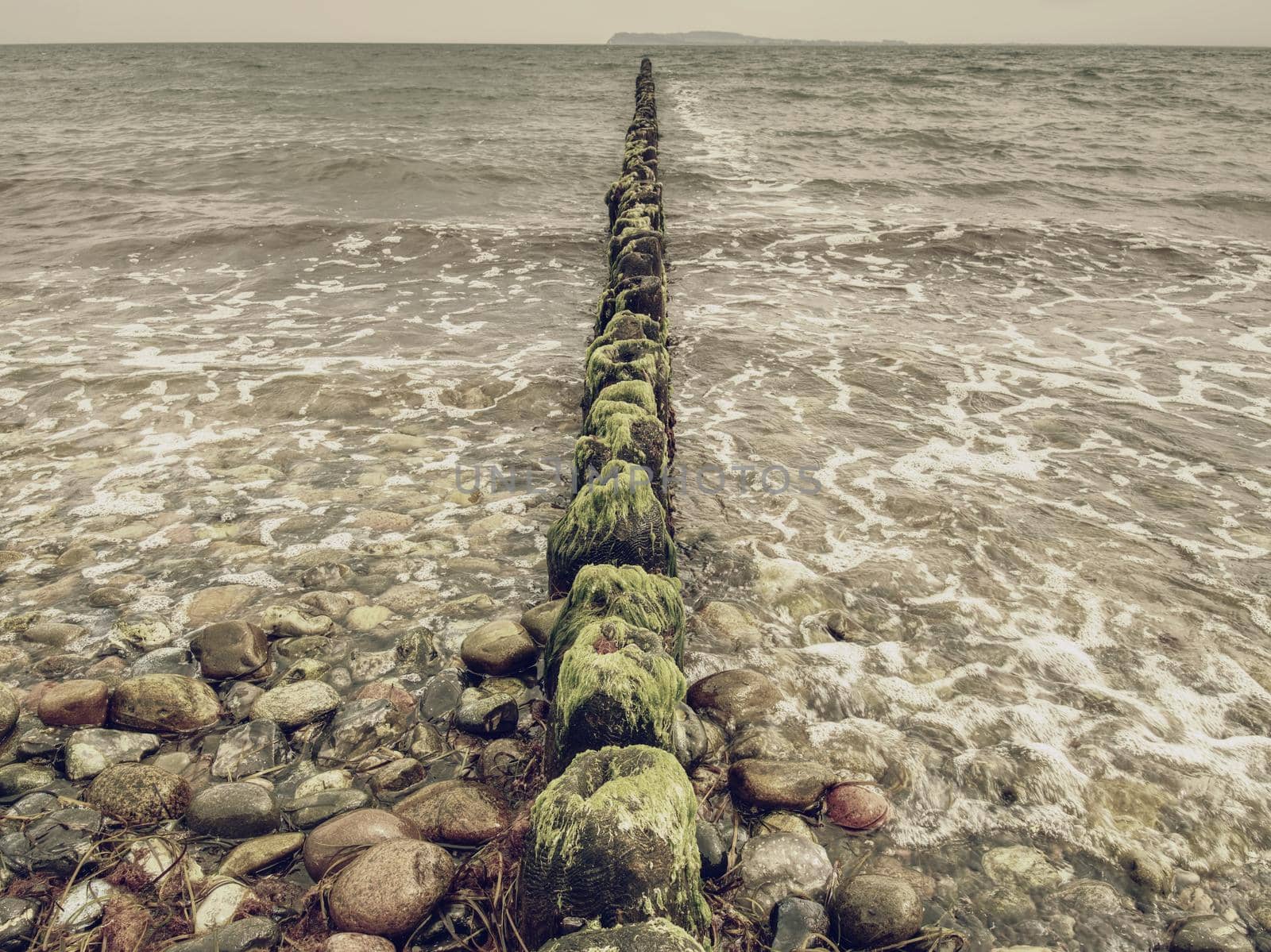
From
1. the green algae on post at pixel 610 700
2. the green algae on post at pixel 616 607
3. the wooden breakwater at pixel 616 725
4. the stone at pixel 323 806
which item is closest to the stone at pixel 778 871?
the wooden breakwater at pixel 616 725

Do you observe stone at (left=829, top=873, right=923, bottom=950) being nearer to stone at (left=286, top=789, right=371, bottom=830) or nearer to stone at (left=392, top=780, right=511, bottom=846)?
stone at (left=392, top=780, right=511, bottom=846)

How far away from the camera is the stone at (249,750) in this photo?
2.69 m

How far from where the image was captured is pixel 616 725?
2.11 m

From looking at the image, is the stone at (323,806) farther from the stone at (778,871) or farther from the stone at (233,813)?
the stone at (778,871)

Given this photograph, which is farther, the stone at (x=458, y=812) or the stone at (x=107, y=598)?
the stone at (x=107, y=598)

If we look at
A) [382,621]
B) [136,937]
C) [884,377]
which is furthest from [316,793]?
[884,377]

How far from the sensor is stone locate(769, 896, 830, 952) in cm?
218

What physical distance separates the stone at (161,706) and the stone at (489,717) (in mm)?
979

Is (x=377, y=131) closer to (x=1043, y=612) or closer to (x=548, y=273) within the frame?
(x=548, y=273)

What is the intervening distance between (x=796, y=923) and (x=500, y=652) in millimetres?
1572

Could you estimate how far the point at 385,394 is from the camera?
20.6 ft

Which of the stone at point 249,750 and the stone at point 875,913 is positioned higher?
the stone at point 249,750

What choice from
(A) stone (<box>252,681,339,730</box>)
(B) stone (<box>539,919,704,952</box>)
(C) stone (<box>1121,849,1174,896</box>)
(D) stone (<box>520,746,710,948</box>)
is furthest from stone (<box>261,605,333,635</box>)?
(C) stone (<box>1121,849,1174,896</box>)

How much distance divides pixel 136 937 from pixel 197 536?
2.59 metres
